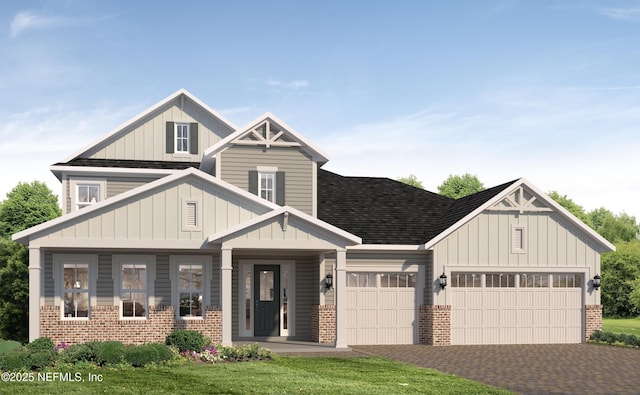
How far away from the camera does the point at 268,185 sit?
26594 mm

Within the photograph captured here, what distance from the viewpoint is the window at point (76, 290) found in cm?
2408

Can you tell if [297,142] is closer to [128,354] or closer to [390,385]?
[128,354]

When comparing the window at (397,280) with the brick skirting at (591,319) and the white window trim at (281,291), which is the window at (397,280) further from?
the brick skirting at (591,319)

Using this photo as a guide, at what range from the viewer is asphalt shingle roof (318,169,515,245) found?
27375 mm

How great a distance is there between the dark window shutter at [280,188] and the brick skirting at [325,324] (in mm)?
3567

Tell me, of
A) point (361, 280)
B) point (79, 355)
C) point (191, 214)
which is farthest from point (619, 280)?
point (79, 355)

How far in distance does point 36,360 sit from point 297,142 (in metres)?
11.6

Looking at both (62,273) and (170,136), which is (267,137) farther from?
(62,273)

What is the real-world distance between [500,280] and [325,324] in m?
6.08

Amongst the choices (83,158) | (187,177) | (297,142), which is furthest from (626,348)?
(83,158)

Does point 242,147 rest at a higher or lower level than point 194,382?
higher

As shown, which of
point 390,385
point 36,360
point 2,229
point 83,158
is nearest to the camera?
point 390,385

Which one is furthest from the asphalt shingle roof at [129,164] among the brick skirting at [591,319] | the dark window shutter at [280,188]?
the brick skirting at [591,319]

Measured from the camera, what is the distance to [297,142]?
2666 cm
